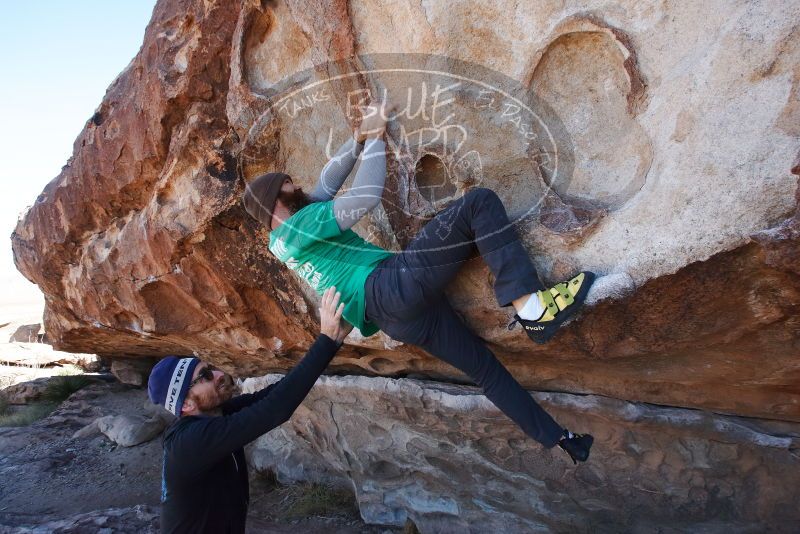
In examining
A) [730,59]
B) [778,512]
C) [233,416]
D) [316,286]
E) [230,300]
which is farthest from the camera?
[230,300]

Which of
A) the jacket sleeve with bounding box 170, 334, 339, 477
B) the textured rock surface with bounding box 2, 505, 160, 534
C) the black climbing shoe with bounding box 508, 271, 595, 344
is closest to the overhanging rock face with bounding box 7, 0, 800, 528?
the black climbing shoe with bounding box 508, 271, 595, 344

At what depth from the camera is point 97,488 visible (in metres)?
5.01

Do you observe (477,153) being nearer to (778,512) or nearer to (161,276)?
(778,512)

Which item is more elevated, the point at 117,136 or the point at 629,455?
the point at 117,136

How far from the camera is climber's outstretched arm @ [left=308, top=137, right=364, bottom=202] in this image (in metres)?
2.55

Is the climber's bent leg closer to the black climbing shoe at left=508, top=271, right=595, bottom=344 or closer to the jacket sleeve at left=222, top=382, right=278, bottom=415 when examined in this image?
the black climbing shoe at left=508, top=271, right=595, bottom=344

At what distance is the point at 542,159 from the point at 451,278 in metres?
0.67

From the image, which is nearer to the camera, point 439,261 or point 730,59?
point 730,59

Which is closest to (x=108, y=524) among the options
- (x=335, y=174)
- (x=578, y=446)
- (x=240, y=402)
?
(x=240, y=402)

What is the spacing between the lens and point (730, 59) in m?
1.92

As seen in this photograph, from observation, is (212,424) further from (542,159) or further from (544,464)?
(544,464)

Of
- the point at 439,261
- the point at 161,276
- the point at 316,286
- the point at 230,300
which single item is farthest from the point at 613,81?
the point at 161,276

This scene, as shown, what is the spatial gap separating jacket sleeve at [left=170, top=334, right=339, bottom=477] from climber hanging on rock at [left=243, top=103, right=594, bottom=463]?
0.38 m

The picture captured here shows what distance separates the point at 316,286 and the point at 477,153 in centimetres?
94
